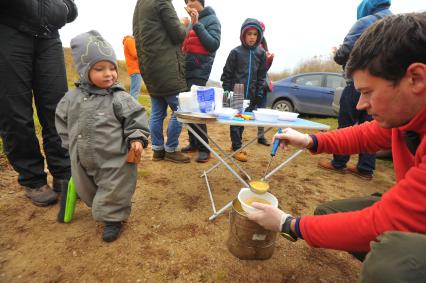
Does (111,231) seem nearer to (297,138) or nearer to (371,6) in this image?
(297,138)

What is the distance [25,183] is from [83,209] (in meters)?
0.53

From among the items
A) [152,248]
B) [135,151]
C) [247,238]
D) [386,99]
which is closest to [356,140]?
[386,99]

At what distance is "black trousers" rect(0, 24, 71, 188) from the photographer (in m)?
1.91

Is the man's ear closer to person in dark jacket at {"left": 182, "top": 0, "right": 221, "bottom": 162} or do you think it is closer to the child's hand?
the child's hand

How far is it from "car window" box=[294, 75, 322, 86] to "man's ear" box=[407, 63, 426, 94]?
7312 millimetres

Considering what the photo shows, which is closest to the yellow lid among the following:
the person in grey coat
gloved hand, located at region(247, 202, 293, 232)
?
gloved hand, located at region(247, 202, 293, 232)

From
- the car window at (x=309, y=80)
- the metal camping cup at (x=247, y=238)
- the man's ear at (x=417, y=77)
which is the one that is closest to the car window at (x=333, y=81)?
the car window at (x=309, y=80)

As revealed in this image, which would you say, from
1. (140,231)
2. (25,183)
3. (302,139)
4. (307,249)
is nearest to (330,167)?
(307,249)

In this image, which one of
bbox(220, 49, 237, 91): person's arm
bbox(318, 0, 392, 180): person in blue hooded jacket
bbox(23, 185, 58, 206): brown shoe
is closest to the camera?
bbox(23, 185, 58, 206): brown shoe

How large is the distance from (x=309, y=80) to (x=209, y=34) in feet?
17.7

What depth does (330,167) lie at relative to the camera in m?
3.71

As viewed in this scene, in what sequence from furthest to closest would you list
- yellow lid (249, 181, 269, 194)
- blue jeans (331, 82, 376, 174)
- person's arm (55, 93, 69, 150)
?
1. blue jeans (331, 82, 376, 174)
2. person's arm (55, 93, 69, 150)
3. yellow lid (249, 181, 269, 194)

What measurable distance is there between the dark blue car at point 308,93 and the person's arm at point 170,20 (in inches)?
214

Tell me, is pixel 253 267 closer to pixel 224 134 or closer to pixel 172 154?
pixel 172 154
